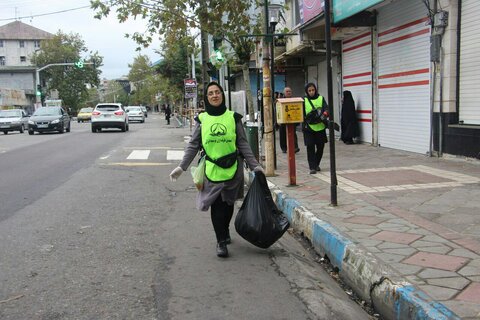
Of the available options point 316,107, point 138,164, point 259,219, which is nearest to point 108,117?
point 138,164

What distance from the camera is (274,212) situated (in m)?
5.10

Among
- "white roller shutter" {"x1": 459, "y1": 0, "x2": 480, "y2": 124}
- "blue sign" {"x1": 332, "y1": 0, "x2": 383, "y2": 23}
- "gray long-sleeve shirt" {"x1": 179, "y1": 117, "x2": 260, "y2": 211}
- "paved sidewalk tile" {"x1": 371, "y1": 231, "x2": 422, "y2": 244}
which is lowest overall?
"paved sidewalk tile" {"x1": 371, "y1": 231, "x2": 422, "y2": 244}

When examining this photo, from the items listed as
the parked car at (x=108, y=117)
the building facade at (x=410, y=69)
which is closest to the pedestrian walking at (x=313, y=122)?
the building facade at (x=410, y=69)

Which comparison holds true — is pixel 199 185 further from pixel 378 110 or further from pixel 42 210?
pixel 378 110

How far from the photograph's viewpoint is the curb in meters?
3.28

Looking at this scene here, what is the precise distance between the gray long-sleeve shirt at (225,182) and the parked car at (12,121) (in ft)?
89.6

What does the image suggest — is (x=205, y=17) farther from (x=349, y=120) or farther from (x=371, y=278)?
(x=371, y=278)

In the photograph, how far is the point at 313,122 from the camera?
902cm

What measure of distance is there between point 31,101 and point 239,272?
70.8 m

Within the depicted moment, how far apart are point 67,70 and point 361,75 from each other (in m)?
66.0

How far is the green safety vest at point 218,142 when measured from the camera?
5008 mm

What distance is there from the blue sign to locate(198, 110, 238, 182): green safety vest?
22.1 ft

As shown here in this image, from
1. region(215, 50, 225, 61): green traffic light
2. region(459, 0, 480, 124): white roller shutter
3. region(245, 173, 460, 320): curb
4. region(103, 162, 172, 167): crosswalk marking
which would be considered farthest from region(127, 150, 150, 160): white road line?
region(245, 173, 460, 320): curb

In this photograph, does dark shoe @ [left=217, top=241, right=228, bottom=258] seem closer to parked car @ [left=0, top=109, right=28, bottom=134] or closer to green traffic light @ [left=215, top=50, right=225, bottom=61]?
green traffic light @ [left=215, top=50, right=225, bottom=61]
